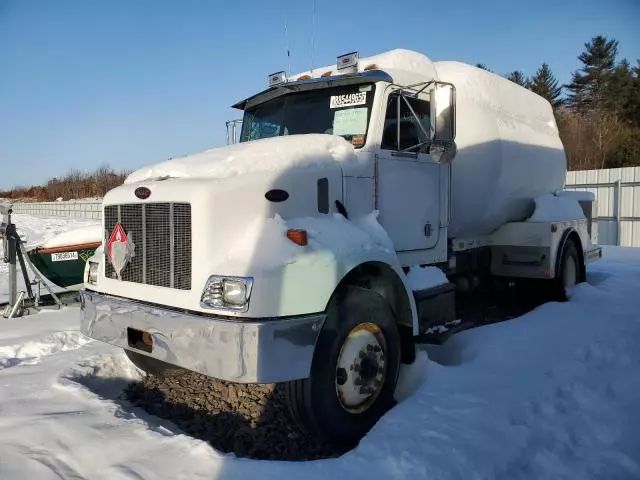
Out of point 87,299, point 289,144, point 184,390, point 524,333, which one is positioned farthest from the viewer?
point 524,333

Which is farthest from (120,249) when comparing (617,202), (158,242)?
(617,202)

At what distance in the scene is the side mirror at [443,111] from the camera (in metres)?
4.52

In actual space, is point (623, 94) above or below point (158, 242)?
above

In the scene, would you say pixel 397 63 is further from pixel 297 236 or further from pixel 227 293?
pixel 227 293

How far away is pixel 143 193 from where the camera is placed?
3672mm

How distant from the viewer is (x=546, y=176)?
7293 millimetres

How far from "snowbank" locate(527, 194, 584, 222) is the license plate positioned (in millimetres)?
6530

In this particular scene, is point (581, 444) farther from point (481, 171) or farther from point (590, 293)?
point (590, 293)

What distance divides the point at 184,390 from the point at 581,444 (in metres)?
3.11

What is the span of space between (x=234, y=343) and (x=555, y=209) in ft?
18.8

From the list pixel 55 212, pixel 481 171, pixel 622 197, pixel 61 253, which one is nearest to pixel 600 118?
pixel 622 197

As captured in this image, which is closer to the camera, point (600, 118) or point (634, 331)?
point (634, 331)

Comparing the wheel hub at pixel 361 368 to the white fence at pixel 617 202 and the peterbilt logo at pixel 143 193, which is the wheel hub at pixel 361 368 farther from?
the white fence at pixel 617 202

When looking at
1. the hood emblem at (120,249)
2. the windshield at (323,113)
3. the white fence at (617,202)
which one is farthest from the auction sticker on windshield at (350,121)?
the white fence at (617,202)
